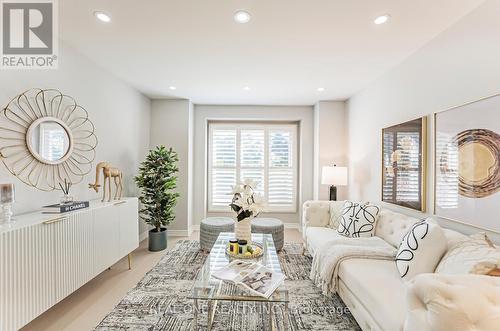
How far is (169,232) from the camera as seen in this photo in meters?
4.63

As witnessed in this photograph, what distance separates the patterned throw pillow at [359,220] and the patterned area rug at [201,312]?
0.75 meters

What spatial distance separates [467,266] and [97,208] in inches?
122

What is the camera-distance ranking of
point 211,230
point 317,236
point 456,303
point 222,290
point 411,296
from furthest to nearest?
point 211,230
point 317,236
point 222,290
point 411,296
point 456,303

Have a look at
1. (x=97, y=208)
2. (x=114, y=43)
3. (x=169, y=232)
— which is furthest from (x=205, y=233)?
(x=114, y=43)

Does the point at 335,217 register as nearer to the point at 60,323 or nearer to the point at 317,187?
the point at 317,187

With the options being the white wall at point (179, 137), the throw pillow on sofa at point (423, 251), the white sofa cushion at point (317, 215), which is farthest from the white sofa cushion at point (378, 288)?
the white wall at point (179, 137)

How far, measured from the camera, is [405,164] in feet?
9.32

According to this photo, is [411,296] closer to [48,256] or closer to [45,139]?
[48,256]

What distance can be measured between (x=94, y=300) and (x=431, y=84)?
4.01 metres

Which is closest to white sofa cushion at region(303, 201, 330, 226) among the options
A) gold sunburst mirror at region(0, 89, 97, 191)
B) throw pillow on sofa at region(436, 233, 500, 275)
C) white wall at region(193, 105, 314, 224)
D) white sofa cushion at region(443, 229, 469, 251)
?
white wall at region(193, 105, 314, 224)

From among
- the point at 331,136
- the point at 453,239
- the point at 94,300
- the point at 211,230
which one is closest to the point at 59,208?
the point at 94,300

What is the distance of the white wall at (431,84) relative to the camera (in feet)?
6.13

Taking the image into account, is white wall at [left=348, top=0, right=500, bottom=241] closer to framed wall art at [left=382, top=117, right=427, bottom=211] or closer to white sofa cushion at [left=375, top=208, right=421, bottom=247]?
framed wall art at [left=382, top=117, right=427, bottom=211]

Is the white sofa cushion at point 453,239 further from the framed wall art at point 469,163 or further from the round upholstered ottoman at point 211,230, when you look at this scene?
the round upholstered ottoman at point 211,230
